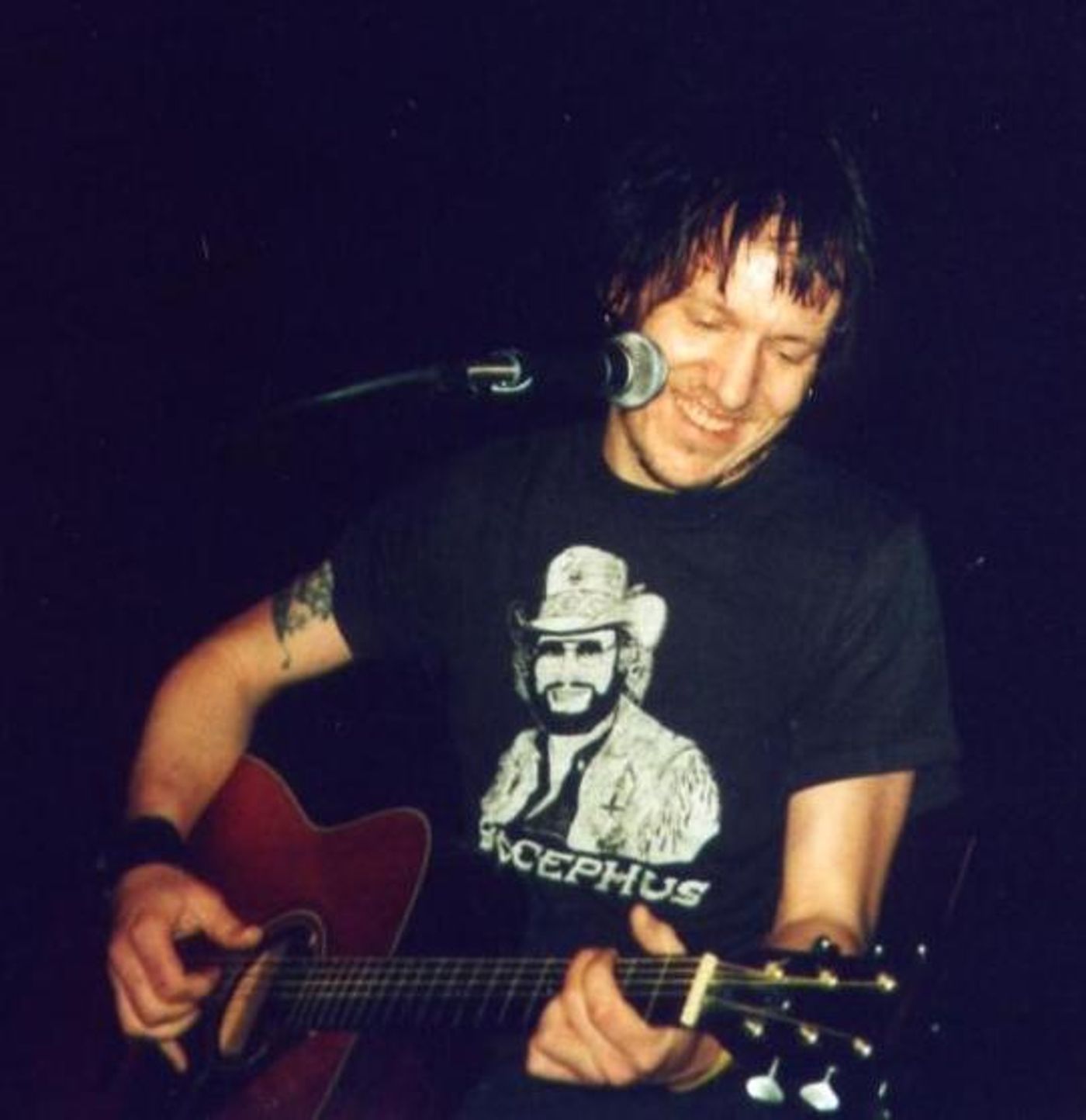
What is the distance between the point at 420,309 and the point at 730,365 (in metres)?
1.50

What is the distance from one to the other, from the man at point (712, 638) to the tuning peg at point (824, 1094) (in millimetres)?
346

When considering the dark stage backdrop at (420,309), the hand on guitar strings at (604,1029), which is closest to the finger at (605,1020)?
the hand on guitar strings at (604,1029)

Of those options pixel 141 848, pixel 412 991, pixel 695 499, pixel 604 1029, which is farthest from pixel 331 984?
pixel 695 499

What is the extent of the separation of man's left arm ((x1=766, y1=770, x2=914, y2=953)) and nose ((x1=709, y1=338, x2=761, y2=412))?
557 millimetres

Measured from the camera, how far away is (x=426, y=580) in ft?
6.95

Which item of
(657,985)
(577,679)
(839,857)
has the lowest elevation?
(657,985)

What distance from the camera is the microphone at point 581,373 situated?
1146 millimetres

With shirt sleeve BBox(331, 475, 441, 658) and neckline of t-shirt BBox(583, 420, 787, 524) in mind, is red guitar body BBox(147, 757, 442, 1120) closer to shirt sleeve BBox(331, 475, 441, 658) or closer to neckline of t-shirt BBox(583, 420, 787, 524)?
shirt sleeve BBox(331, 475, 441, 658)

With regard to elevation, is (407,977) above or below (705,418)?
below

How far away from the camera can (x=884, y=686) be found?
177 cm

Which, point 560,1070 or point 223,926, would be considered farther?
point 223,926

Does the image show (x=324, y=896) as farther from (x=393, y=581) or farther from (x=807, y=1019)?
(x=807, y=1019)

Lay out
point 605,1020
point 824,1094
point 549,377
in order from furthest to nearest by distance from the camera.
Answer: point 605,1020, point 824,1094, point 549,377

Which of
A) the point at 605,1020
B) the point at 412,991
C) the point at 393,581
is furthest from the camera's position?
the point at 393,581
